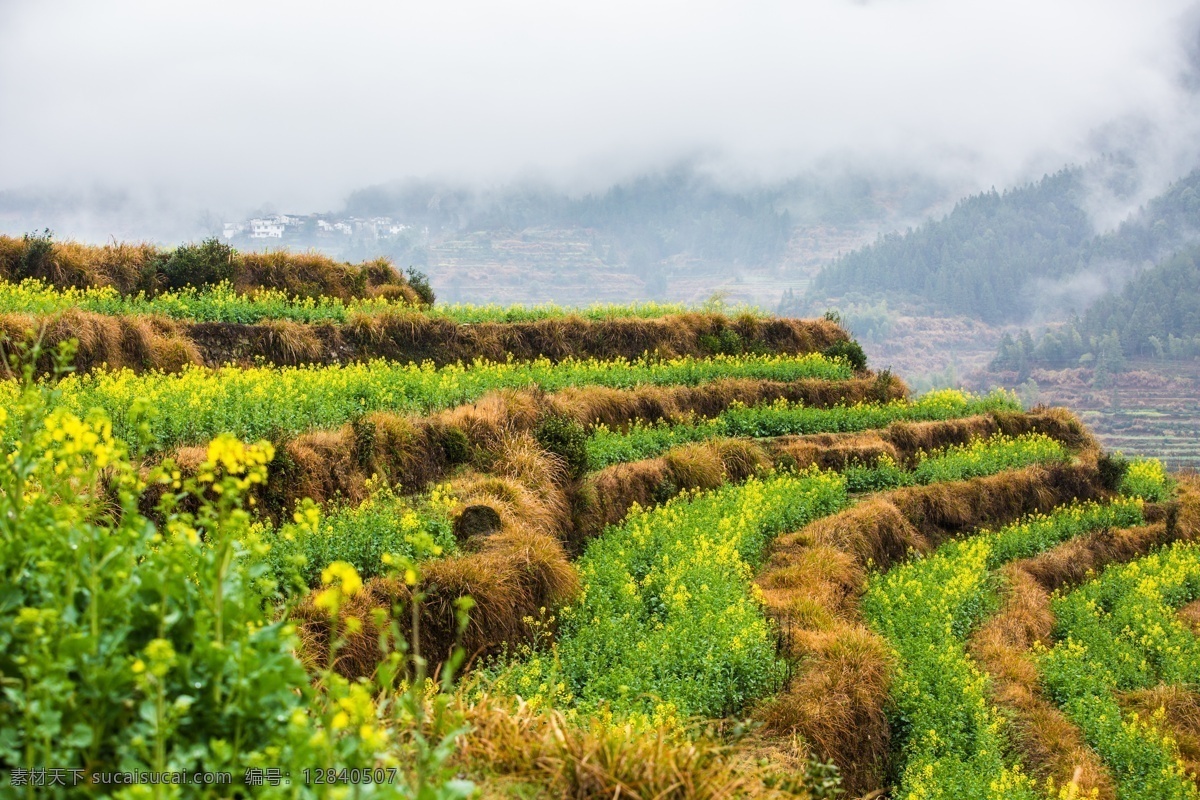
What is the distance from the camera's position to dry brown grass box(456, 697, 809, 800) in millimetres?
4523

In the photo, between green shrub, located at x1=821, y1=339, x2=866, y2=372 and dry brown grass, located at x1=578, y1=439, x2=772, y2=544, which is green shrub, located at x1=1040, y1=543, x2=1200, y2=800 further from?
green shrub, located at x1=821, y1=339, x2=866, y2=372

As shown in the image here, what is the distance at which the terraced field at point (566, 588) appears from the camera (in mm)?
3191

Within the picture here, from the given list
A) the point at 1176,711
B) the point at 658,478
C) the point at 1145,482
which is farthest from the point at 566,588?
the point at 1145,482

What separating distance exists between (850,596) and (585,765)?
450 inches

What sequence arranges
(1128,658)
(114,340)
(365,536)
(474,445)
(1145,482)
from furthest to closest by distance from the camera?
(1145,482)
(1128,658)
(114,340)
(474,445)
(365,536)

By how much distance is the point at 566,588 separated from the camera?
11742mm

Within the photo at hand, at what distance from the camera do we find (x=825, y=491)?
18953mm

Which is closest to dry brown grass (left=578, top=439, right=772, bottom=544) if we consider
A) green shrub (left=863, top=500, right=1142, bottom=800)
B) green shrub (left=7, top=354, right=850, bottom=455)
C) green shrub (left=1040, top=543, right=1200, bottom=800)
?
green shrub (left=7, top=354, right=850, bottom=455)

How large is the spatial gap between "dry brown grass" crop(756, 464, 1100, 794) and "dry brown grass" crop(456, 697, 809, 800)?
4.85m

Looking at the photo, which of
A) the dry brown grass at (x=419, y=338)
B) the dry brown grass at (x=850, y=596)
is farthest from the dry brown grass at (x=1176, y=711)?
the dry brown grass at (x=419, y=338)

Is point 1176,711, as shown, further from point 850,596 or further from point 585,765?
A: point 585,765

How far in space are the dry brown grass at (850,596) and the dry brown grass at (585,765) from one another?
485cm

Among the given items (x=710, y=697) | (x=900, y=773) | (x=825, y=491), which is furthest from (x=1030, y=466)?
(x=710, y=697)

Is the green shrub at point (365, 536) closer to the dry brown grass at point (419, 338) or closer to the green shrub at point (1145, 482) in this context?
the dry brown grass at point (419, 338)
